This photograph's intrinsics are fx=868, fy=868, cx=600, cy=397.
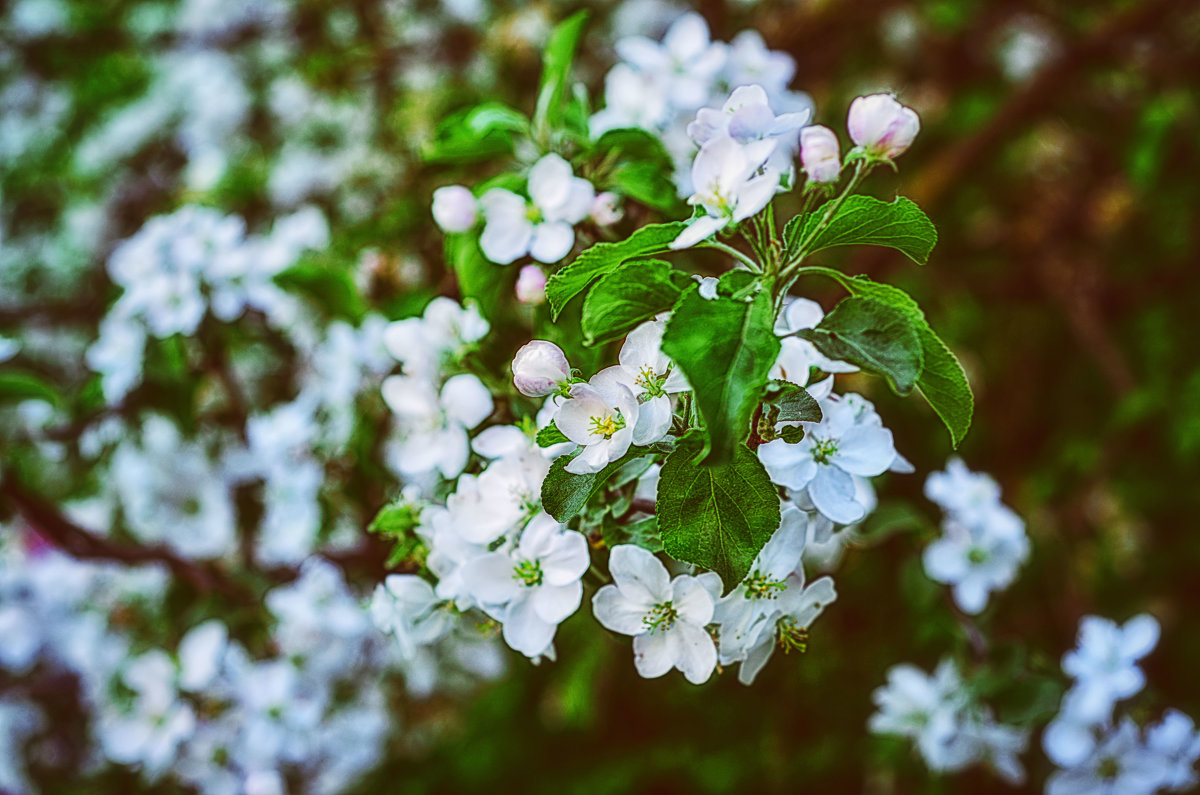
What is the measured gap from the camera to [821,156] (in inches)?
25.9

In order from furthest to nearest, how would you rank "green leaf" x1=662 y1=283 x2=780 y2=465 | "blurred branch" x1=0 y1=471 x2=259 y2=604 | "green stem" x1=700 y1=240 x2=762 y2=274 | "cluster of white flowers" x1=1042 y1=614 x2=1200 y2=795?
"blurred branch" x1=0 y1=471 x2=259 y2=604 → "cluster of white flowers" x1=1042 y1=614 x2=1200 y2=795 → "green stem" x1=700 y1=240 x2=762 y2=274 → "green leaf" x1=662 y1=283 x2=780 y2=465

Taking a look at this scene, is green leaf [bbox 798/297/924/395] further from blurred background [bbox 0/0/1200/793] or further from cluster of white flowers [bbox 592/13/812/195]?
blurred background [bbox 0/0/1200/793]

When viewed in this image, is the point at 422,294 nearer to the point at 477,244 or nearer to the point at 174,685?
the point at 477,244

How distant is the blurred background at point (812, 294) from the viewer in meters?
1.63

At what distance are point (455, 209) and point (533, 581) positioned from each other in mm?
391

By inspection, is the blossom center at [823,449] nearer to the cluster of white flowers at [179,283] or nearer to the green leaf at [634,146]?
the green leaf at [634,146]

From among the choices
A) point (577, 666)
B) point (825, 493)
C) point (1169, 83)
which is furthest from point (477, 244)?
A: point (1169, 83)

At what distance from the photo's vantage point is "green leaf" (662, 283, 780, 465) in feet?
1.65

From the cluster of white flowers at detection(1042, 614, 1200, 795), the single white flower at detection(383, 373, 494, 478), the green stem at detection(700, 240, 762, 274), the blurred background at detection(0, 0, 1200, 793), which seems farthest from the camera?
the blurred background at detection(0, 0, 1200, 793)

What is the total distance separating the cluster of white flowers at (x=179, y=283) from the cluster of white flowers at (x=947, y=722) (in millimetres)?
991

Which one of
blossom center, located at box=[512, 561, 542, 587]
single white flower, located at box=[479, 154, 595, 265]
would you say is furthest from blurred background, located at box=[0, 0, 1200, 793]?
blossom center, located at box=[512, 561, 542, 587]

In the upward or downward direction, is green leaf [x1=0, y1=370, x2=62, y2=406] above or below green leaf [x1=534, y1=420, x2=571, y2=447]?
below

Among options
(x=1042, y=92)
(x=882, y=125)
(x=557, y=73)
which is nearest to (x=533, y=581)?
(x=882, y=125)

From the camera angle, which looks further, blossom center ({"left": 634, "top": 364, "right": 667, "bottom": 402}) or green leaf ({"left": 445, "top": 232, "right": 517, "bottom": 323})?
green leaf ({"left": 445, "top": 232, "right": 517, "bottom": 323})
